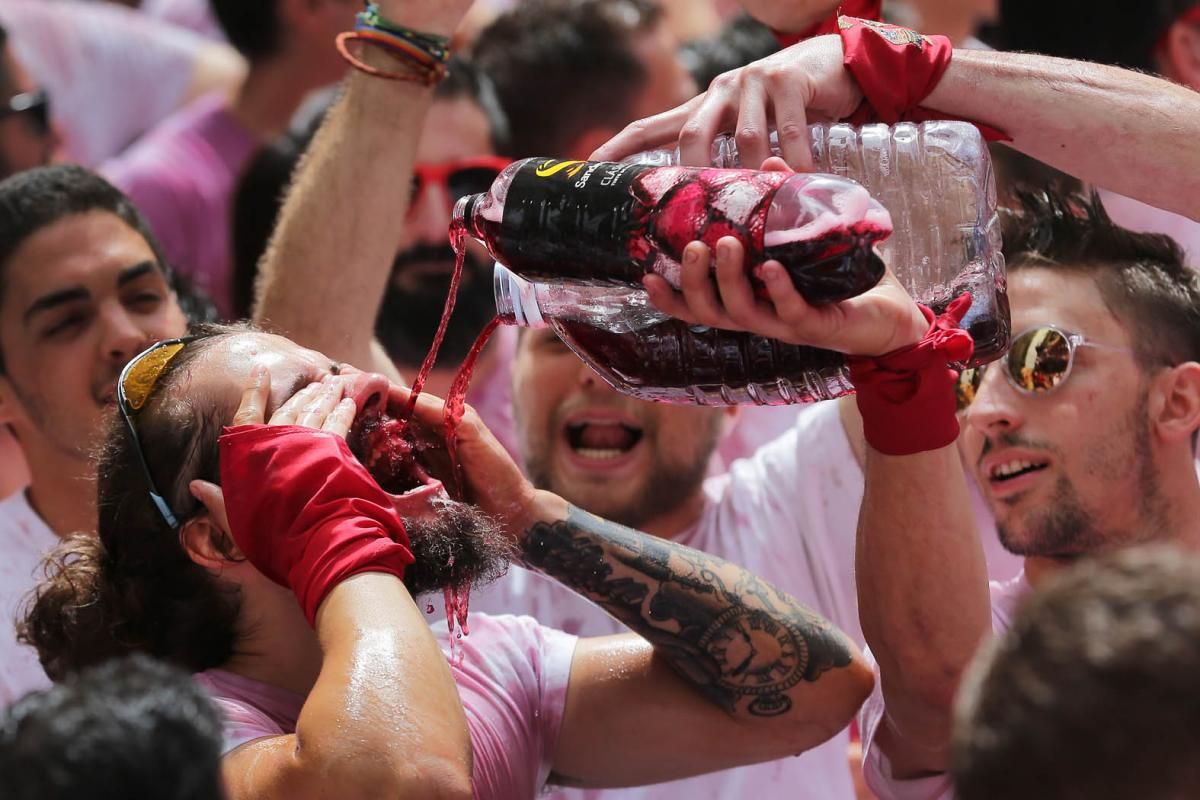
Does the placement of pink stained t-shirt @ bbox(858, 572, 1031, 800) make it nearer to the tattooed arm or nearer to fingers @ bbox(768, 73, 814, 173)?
the tattooed arm

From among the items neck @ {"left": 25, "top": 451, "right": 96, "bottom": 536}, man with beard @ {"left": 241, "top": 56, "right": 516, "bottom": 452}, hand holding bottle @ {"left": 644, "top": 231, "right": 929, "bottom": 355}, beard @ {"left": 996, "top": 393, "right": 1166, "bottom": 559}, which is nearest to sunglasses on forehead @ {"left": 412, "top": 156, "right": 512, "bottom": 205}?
man with beard @ {"left": 241, "top": 56, "right": 516, "bottom": 452}

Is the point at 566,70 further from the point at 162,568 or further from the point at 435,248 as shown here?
the point at 162,568

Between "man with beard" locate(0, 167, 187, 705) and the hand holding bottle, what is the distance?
1881 mm

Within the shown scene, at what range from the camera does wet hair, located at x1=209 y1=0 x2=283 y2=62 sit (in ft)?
20.4

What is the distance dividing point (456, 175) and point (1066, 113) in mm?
2500

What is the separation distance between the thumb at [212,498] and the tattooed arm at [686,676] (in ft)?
1.94

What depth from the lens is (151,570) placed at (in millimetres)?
2811

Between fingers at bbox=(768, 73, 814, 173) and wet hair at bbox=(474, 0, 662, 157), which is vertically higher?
fingers at bbox=(768, 73, 814, 173)

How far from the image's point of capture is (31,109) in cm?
495

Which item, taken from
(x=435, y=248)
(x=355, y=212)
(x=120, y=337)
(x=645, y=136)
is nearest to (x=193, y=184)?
(x=435, y=248)

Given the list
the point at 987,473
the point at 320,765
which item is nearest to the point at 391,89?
the point at 987,473

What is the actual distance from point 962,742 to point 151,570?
1705 millimetres

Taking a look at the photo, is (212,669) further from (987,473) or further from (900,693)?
(987,473)

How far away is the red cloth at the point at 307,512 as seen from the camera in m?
2.39
